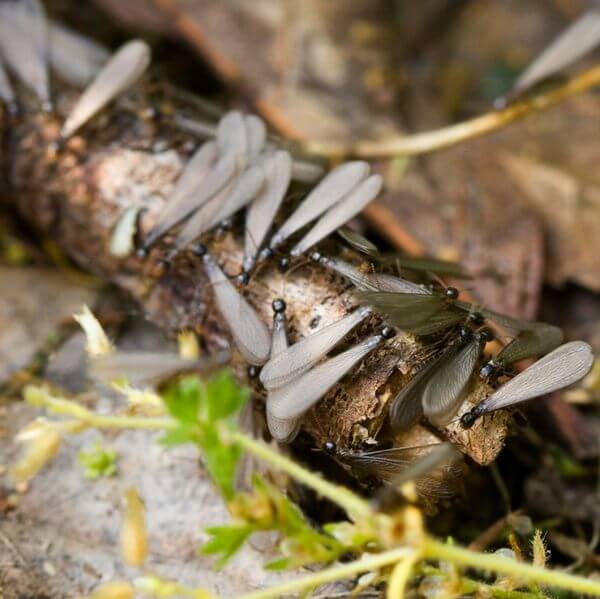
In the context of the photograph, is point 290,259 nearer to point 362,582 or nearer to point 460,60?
point 362,582

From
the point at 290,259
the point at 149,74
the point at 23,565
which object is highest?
the point at 149,74

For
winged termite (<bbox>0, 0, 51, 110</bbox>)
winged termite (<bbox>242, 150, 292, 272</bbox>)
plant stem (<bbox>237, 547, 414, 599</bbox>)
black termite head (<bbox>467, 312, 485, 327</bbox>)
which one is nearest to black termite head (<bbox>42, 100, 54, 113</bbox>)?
winged termite (<bbox>0, 0, 51, 110</bbox>)

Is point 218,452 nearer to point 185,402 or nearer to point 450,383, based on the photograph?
point 185,402

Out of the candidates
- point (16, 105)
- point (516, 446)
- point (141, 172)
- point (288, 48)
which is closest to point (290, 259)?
point (141, 172)

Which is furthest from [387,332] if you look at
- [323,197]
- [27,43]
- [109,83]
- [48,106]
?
[27,43]

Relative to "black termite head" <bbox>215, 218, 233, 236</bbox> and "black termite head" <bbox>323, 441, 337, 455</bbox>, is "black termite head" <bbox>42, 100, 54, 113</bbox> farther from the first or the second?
"black termite head" <bbox>323, 441, 337, 455</bbox>
